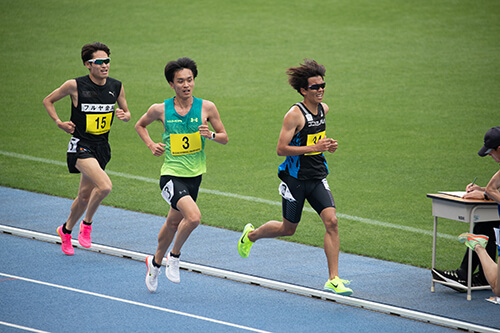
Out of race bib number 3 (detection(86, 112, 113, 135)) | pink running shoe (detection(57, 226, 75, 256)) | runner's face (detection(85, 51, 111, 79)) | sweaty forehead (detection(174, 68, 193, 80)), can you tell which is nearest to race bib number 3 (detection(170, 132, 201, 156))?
sweaty forehead (detection(174, 68, 193, 80))

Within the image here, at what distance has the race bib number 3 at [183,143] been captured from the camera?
23.6 ft

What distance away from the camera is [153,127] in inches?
665

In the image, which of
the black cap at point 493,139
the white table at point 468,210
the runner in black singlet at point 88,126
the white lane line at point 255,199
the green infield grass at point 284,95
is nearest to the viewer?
the black cap at point 493,139

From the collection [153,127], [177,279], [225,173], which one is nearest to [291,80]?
[177,279]

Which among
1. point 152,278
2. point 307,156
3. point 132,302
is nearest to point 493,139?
point 307,156

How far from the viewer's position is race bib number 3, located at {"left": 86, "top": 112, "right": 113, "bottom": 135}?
8422 mm

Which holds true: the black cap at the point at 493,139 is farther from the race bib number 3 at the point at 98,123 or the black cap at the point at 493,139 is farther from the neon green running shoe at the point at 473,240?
the race bib number 3 at the point at 98,123

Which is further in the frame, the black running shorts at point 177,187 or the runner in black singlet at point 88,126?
the runner in black singlet at point 88,126

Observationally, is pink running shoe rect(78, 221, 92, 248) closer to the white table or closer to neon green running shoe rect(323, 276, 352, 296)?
neon green running shoe rect(323, 276, 352, 296)

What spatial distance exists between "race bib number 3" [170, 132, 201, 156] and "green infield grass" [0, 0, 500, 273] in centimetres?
259

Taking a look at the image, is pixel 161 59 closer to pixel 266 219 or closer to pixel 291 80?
pixel 266 219

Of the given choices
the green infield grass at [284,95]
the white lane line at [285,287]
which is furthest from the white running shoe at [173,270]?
the green infield grass at [284,95]

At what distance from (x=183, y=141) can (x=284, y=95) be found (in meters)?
12.9

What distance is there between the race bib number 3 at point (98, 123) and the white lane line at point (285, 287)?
1361mm
